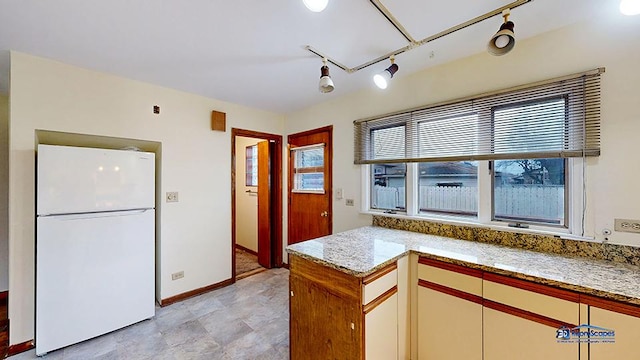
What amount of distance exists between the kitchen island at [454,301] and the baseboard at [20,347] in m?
2.22

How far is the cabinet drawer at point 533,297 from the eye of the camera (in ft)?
4.04

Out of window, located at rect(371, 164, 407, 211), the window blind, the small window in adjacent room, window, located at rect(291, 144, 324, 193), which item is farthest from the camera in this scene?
the small window in adjacent room

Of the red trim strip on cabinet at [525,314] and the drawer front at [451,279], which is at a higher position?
the drawer front at [451,279]

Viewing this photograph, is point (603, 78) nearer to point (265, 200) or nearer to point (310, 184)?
point (310, 184)

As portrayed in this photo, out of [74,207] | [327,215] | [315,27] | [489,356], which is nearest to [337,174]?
[327,215]

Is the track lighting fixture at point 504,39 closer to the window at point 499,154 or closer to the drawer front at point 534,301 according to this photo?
the window at point 499,154

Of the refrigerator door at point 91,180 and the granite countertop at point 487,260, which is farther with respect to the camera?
the refrigerator door at point 91,180

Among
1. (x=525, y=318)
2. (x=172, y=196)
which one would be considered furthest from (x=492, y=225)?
(x=172, y=196)

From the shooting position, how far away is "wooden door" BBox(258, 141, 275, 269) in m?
3.84

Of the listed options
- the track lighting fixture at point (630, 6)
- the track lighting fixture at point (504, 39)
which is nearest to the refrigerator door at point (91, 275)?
the track lighting fixture at point (504, 39)

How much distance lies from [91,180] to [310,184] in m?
2.34

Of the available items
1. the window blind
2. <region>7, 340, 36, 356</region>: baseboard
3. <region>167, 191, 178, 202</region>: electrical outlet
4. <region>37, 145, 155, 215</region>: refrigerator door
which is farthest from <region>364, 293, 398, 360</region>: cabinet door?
<region>7, 340, 36, 356</region>: baseboard

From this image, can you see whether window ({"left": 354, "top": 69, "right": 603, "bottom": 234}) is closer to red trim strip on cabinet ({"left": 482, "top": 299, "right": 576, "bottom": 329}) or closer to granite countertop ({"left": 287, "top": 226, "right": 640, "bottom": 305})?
granite countertop ({"left": 287, "top": 226, "right": 640, "bottom": 305})

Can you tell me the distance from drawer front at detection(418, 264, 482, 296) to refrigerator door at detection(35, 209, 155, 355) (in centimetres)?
256
